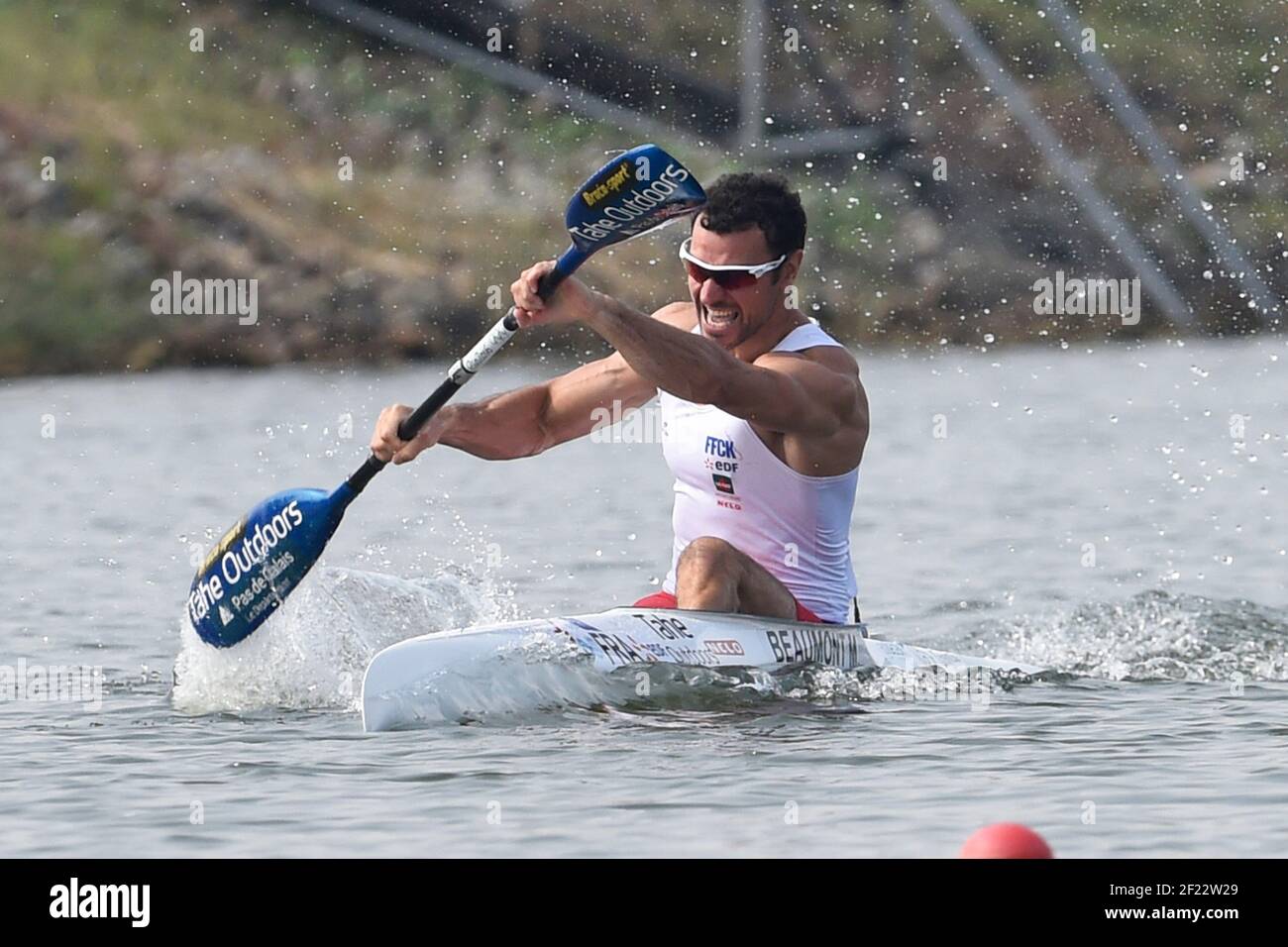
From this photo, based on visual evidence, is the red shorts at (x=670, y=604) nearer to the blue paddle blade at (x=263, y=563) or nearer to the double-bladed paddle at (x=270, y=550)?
the double-bladed paddle at (x=270, y=550)

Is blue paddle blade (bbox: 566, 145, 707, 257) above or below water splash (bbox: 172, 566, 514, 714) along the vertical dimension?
above

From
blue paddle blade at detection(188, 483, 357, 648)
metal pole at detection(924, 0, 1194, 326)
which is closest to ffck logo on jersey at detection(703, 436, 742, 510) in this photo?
blue paddle blade at detection(188, 483, 357, 648)

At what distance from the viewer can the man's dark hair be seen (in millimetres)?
7648

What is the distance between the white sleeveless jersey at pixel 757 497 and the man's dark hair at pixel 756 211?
0.36 meters

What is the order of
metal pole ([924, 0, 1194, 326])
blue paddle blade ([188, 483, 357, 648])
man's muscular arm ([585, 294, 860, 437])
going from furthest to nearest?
metal pole ([924, 0, 1194, 326]), blue paddle blade ([188, 483, 357, 648]), man's muscular arm ([585, 294, 860, 437])

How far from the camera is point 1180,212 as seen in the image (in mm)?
31422

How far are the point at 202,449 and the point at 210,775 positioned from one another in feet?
37.2

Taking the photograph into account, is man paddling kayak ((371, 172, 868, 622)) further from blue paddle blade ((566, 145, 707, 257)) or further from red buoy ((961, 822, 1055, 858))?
red buoy ((961, 822, 1055, 858))

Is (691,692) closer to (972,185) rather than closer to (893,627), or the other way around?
(893,627)

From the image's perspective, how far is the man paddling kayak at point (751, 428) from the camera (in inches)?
300

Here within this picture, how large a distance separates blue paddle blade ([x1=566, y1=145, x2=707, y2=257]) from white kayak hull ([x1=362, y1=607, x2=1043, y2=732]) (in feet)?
4.27


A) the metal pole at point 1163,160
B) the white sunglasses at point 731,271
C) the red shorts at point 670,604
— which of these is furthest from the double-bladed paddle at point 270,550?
the metal pole at point 1163,160

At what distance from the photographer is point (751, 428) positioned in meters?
7.78

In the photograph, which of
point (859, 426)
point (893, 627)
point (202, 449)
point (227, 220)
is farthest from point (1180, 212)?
point (859, 426)
